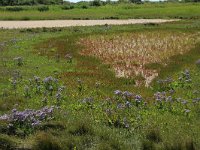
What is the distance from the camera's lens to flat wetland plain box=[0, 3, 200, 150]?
43.1 ft

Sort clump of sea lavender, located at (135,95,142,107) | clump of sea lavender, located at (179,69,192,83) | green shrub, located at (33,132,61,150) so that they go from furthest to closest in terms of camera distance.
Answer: clump of sea lavender, located at (179,69,192,83) → clump of sea lavender, located at (135,95,142,107) → green shrub, located at (33,132,61,150)

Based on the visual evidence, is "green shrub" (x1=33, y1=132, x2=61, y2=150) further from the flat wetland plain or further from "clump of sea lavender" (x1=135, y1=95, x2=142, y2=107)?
"clump of sea lavender" (x1=135, y1=95, x2=142, y2=107)

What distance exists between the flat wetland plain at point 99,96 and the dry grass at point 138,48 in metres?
0.07

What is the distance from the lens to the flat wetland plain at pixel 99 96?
13.1 meters

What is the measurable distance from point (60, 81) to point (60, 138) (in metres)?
7.98

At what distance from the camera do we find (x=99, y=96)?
18.3 m

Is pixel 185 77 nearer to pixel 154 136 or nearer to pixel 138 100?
pixel 138 100

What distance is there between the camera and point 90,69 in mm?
24391

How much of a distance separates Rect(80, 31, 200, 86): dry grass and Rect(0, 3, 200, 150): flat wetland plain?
0.07 m

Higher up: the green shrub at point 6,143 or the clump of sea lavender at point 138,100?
Answer: the clump of sea lavender at point 138,100

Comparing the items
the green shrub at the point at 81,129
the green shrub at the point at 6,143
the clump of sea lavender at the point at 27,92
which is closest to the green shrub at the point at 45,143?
the green shrub at the point at 6,143

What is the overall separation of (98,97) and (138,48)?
47.1 ft

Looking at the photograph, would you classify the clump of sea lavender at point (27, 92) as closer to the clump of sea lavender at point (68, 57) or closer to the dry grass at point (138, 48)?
the dry grass at point (138, 48)

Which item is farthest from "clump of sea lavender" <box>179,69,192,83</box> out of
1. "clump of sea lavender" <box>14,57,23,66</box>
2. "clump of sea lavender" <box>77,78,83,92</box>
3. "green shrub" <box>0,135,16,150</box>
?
"green shrub" <box>0,135,16,150</box>
